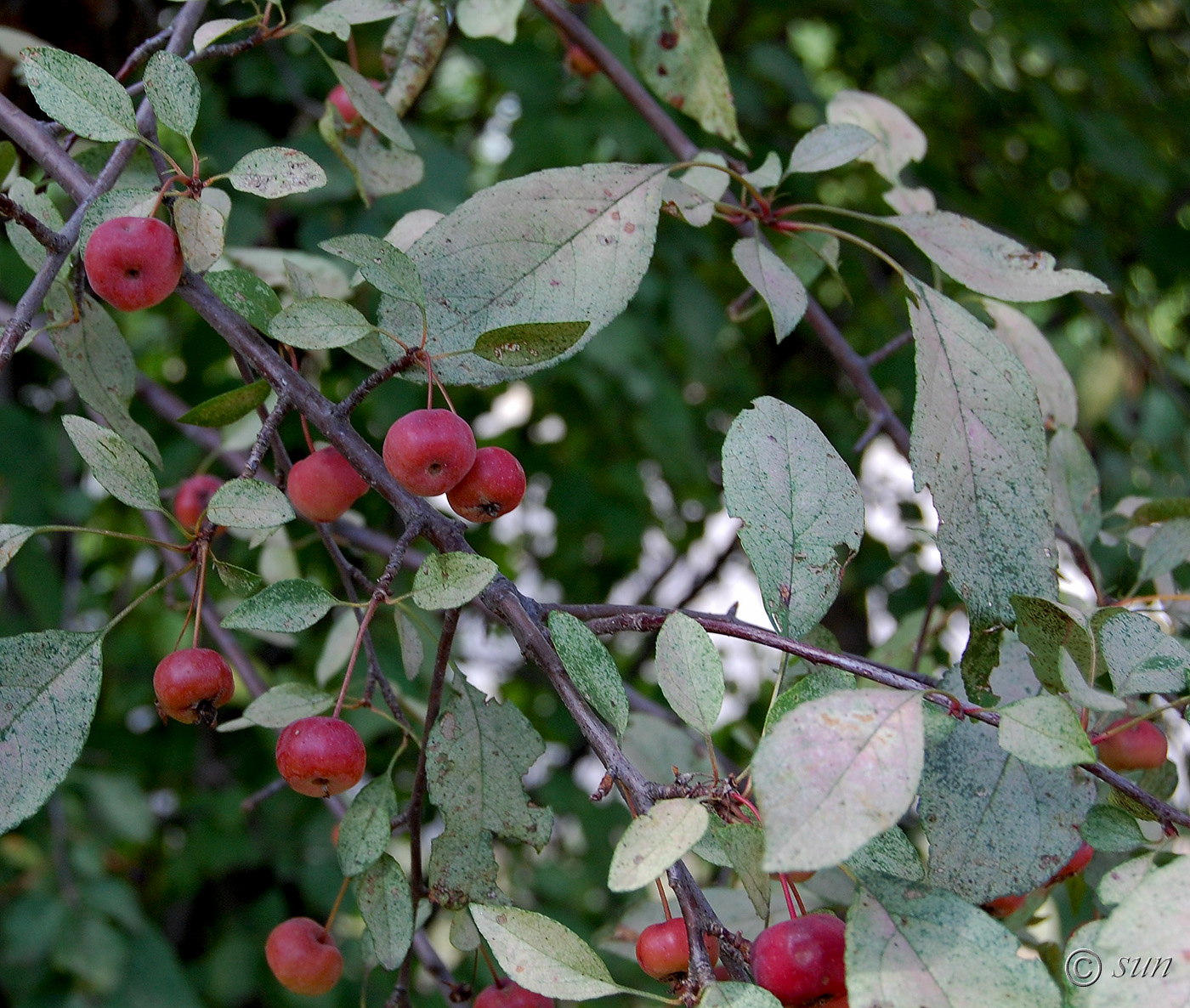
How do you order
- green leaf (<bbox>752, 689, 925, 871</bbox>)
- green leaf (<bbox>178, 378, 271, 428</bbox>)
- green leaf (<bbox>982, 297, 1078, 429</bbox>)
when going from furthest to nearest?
green leaf (<bbox>982, 297, 1078, 429</bbox>) < green leaf (<bbox>178, 378, 271, 428</bbox>) < green leaf (<bbox>752, 689, 925, 871</bbox>)

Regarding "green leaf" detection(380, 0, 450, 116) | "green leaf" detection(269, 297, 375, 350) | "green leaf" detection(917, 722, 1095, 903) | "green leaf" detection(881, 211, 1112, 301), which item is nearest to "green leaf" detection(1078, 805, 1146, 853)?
"green leaf" detection(917, 722, 1095, 903)

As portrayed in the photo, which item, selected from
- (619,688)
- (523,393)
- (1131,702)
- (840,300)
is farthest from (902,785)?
(840,300)

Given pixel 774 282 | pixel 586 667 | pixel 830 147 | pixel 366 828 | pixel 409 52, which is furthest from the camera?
pixel 409 52

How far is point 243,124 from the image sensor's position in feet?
5.15

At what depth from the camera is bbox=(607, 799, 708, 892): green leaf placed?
1.33 feet

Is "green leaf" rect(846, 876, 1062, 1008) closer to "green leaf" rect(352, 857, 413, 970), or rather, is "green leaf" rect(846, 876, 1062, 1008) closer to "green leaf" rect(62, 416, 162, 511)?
"green leaf" rect(352, 857, 413, 970)

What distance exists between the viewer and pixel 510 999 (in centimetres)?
62

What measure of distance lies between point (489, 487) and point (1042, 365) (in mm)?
594

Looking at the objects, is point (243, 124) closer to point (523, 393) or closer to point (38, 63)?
point (523, 393)

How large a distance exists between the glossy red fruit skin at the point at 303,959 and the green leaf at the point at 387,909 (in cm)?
14

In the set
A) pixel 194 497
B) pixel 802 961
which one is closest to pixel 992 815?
pixel 802 961

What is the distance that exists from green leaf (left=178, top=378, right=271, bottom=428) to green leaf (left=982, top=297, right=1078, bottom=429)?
25.8 inches

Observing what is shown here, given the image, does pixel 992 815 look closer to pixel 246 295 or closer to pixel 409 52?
pixel 246 295

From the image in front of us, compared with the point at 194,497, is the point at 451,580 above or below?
above
